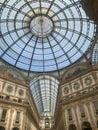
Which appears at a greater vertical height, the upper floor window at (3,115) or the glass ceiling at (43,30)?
the glass ceiling at (43,30)

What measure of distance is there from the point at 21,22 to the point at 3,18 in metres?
5.14

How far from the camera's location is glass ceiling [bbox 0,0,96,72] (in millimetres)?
41844

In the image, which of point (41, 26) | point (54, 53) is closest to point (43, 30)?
point (41, 26)

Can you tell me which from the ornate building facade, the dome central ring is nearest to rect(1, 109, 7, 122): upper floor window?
the ornate building facade

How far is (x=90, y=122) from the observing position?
34.1m

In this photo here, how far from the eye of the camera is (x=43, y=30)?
48.6 metres

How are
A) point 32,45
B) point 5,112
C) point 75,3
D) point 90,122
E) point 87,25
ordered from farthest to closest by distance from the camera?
point 32,45 → point 87,25 → point 75,3 → point 5,112 → point 90,122

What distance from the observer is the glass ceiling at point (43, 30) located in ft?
137

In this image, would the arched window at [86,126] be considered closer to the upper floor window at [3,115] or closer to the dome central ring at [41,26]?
the upper floor window at [3,115]

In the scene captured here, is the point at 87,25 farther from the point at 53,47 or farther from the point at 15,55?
the point at 15,55

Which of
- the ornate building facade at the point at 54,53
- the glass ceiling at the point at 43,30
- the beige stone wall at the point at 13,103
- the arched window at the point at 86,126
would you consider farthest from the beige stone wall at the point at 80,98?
the beige stone wall at the point at 13,103

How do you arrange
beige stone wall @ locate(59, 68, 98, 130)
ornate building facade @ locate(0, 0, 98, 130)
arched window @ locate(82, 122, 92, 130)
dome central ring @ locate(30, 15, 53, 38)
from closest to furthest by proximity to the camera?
arched window @ locate(82, 122, 92, 130), beige stone wall @ locate(59, 68, 98, 130), ornate building facade @ locate(0, 0, 98, 130), dome central ring @ locate(30, 15, 53, 38)

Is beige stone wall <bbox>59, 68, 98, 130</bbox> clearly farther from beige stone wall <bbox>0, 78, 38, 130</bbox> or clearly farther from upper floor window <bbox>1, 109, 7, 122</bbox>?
upper floor window <bbox>1, 109, 7, 122</bbox>

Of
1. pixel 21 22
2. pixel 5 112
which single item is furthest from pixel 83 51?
pixel 5 112
